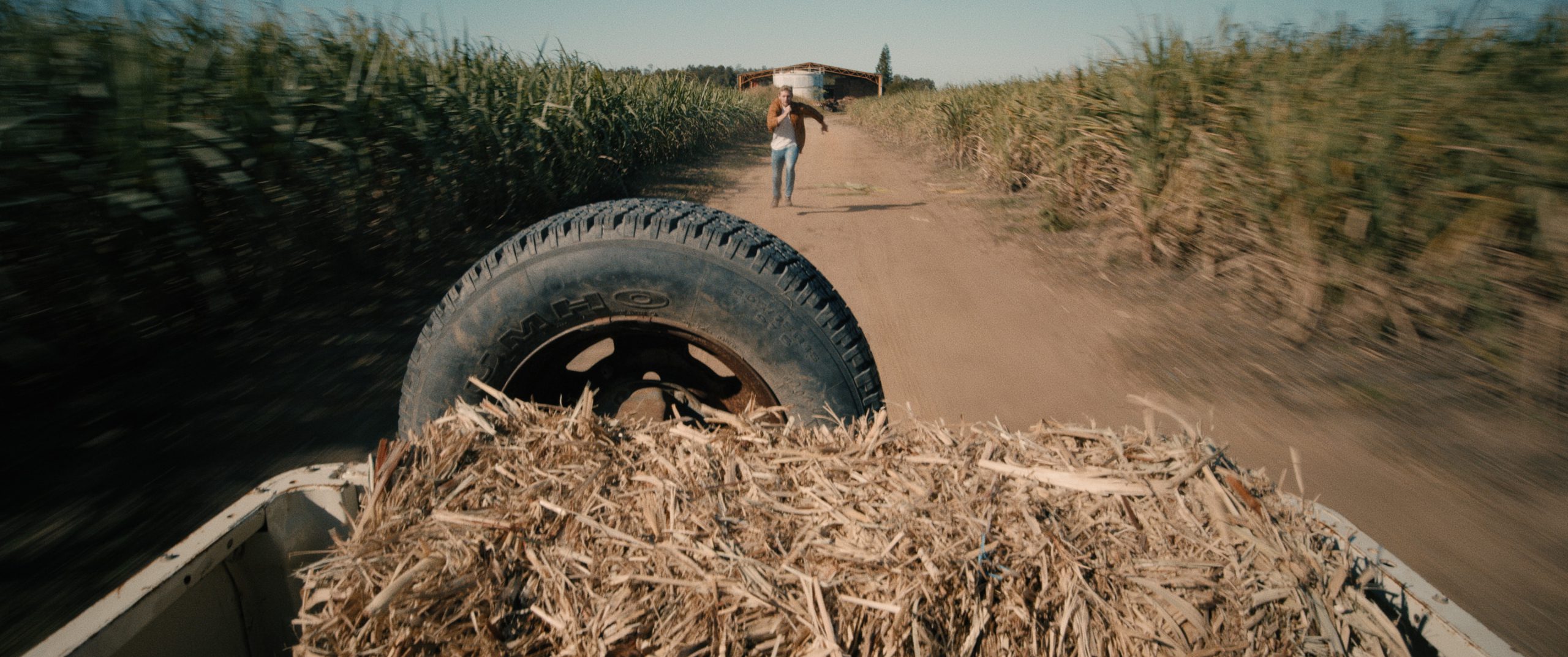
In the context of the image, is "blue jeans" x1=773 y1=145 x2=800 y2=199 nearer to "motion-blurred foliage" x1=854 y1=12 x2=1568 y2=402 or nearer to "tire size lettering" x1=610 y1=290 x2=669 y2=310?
"motion-blurred foliage" x1=854 y1=12 x2=1568 y2=402

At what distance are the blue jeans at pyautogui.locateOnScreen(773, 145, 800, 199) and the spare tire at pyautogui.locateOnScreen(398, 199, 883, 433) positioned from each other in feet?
28.6

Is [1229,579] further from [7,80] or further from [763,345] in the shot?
[7,80]

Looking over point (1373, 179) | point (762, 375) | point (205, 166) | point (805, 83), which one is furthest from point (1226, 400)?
point (805, 83)

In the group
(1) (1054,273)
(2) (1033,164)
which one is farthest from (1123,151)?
(2) (1033,164)

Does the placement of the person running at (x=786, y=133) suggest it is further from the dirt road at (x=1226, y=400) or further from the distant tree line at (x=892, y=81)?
the distant tree line at (x=892, y=81)

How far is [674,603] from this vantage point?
129cm

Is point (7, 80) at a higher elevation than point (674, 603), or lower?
higher

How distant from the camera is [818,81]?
51406 mm

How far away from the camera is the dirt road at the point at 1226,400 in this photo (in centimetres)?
284

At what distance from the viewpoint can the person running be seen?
33.7ft

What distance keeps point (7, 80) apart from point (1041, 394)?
5.33 metres

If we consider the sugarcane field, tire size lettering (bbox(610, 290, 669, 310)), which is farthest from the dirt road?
tire size lettering (bbox(610, 290, 669, 310))

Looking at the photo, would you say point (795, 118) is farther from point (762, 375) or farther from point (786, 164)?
point (762, 375)

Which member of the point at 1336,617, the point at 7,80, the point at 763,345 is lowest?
the point at 1336,617
